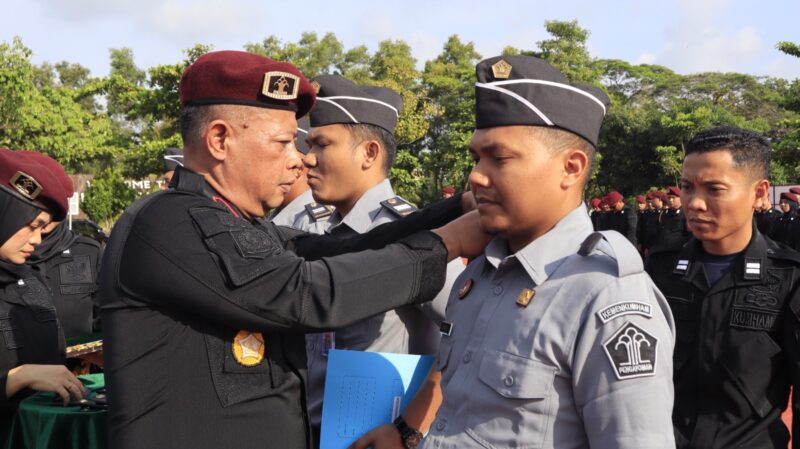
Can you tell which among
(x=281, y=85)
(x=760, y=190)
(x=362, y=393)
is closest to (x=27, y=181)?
(x=281, y=85)

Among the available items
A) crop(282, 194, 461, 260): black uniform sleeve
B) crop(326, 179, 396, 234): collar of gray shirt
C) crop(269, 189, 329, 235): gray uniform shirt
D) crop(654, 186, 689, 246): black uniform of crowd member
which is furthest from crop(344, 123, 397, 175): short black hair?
crop(654, 186, 689, 246): black uniform of crowd member

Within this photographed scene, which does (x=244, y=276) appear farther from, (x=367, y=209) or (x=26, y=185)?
(x=26, y=185)

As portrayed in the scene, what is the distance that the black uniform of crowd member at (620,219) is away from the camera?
19.7m

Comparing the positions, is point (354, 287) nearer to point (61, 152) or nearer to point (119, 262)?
point (119, 262)

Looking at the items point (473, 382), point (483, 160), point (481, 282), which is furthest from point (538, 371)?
point (483, 160)

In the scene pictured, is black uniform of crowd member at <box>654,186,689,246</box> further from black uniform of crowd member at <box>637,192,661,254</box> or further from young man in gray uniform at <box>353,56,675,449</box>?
young man in gray uniform at <box>353,56,675,449</box>

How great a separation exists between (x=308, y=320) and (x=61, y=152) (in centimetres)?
2384

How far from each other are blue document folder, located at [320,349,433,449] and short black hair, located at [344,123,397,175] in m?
1.42

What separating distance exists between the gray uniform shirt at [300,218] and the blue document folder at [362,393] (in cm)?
224

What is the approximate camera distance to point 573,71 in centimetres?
3650

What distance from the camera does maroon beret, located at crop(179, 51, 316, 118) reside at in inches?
81.9

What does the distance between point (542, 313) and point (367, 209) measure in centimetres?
158

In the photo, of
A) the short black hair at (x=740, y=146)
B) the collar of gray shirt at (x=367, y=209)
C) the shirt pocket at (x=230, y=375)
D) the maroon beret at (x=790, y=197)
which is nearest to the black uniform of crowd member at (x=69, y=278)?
the collar of gray shirt at (x=367, y=209)

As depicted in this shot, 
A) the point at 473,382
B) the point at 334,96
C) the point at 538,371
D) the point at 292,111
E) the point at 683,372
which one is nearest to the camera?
the point at 538,371
